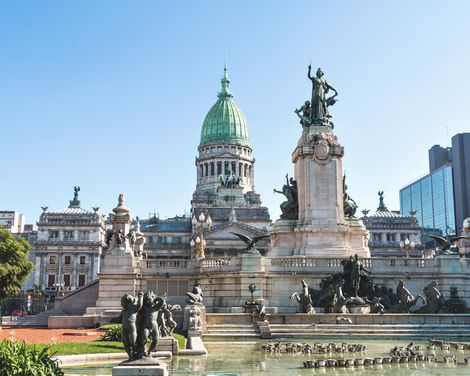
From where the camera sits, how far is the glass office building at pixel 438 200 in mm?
169625

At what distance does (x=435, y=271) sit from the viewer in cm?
3931

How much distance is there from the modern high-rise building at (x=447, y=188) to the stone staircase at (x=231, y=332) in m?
126

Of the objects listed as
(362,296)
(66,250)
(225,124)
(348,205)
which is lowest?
(362,296)

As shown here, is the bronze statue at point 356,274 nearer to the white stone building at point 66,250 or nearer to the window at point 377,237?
the white stone building at point 66,250

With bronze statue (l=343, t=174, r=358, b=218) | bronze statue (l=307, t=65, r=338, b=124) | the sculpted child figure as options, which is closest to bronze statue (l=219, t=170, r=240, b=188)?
bronze statue (l=307, t=65, r=338, b=124)

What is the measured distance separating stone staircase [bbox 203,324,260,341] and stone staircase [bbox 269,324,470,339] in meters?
0.97

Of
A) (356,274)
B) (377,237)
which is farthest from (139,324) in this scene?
(377,237)

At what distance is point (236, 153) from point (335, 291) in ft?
368

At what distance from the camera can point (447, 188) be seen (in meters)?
170

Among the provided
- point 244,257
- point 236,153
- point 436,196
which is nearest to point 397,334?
point 244,257

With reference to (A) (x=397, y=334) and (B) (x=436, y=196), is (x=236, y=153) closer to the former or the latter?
(B) (x=436, y=196)

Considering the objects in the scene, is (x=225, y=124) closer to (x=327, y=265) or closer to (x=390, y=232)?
(x=390, y=232)

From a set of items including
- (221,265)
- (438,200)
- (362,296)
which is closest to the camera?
(362,296)

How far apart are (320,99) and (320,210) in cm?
885
